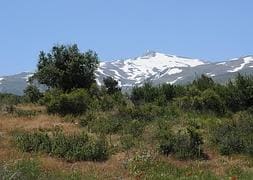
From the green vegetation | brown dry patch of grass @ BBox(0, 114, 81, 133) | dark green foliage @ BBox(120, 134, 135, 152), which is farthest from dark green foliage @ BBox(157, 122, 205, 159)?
brown dry patch of grass @ BBox(0, 114, 81, 133)

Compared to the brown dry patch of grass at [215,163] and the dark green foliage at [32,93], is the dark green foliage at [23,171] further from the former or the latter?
the dark green foliage at [32,93]

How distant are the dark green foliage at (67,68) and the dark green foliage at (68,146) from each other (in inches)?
772

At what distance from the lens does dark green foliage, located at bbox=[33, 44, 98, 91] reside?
140ft

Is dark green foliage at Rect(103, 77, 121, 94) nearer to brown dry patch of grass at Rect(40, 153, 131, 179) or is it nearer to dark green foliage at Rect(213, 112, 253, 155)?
dark green foliage at Rect(213, 112, 253, 155)

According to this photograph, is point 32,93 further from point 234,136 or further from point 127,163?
point 127,163

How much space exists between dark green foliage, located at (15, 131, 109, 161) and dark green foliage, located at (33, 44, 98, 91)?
772 inches

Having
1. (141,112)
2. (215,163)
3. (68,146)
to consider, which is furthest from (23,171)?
(141,112)

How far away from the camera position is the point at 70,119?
31.0m

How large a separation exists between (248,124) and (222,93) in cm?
936

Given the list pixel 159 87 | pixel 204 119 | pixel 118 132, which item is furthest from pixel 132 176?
pixel 159 87

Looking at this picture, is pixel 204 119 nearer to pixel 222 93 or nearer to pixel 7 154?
pixel 222 93

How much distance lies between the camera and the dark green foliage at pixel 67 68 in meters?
42.5

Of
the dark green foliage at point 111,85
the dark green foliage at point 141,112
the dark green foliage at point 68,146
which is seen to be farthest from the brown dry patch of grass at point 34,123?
the dark green foliage at point 111,85

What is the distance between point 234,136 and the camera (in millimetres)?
23250
